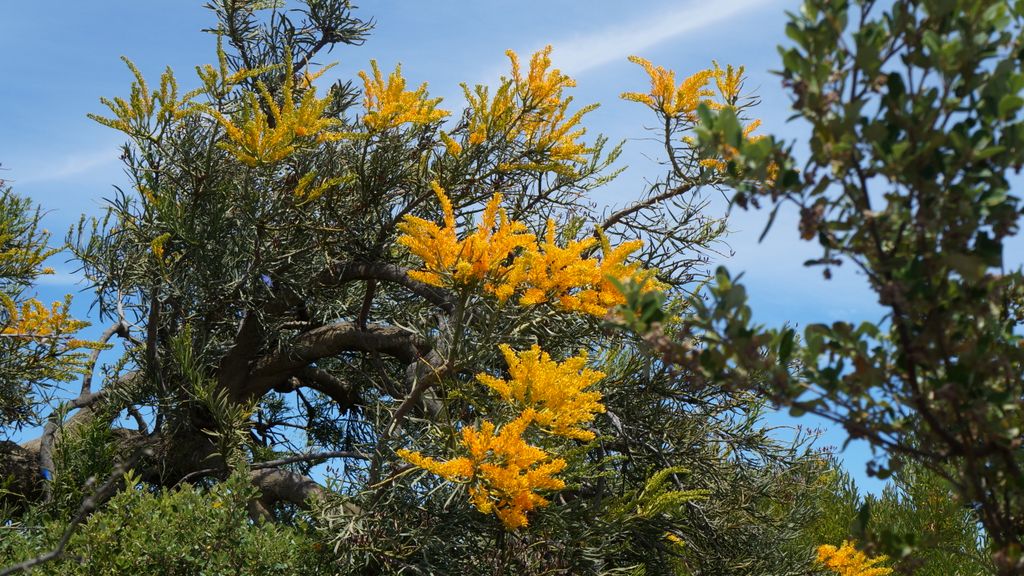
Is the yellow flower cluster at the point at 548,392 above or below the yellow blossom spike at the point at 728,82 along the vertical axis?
below

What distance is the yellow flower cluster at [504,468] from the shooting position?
2600 mm

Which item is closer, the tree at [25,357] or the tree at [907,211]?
the tree at [907,211]

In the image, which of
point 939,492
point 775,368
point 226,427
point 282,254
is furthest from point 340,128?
point 939,492

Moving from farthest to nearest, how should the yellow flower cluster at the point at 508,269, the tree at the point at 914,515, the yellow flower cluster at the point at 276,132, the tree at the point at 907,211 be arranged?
the tree at the point at 914,515
the yellow flower cluster at the point at 276,132
the yellow flower cluster at the point at 508,269
the tree at the point at 907,211

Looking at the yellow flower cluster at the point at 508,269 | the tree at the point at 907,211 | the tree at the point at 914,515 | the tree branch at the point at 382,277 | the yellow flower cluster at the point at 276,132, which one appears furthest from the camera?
the tree at the point at 914,515

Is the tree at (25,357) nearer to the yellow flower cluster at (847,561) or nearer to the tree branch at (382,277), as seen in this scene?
the tree branch at (382,277)

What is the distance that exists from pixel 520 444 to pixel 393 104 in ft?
6.15

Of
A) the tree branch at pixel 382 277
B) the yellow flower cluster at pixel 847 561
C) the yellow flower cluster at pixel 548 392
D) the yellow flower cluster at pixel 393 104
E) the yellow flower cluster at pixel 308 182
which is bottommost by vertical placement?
the yellow flower cluster at pixel 847 561

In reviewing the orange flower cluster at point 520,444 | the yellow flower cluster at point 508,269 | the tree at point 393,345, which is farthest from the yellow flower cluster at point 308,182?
the orange flower cluster at point 520,444

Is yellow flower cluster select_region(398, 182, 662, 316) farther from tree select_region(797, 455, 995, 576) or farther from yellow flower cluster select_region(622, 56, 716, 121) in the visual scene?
tree select_region(797, 455, 995, 576)

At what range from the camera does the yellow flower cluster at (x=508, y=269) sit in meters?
2.71

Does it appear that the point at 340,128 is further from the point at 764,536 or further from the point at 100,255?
the point at 764,536

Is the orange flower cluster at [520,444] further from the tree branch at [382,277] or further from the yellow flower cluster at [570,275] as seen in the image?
the tree branch at [382,277]

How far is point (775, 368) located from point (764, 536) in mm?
3100
